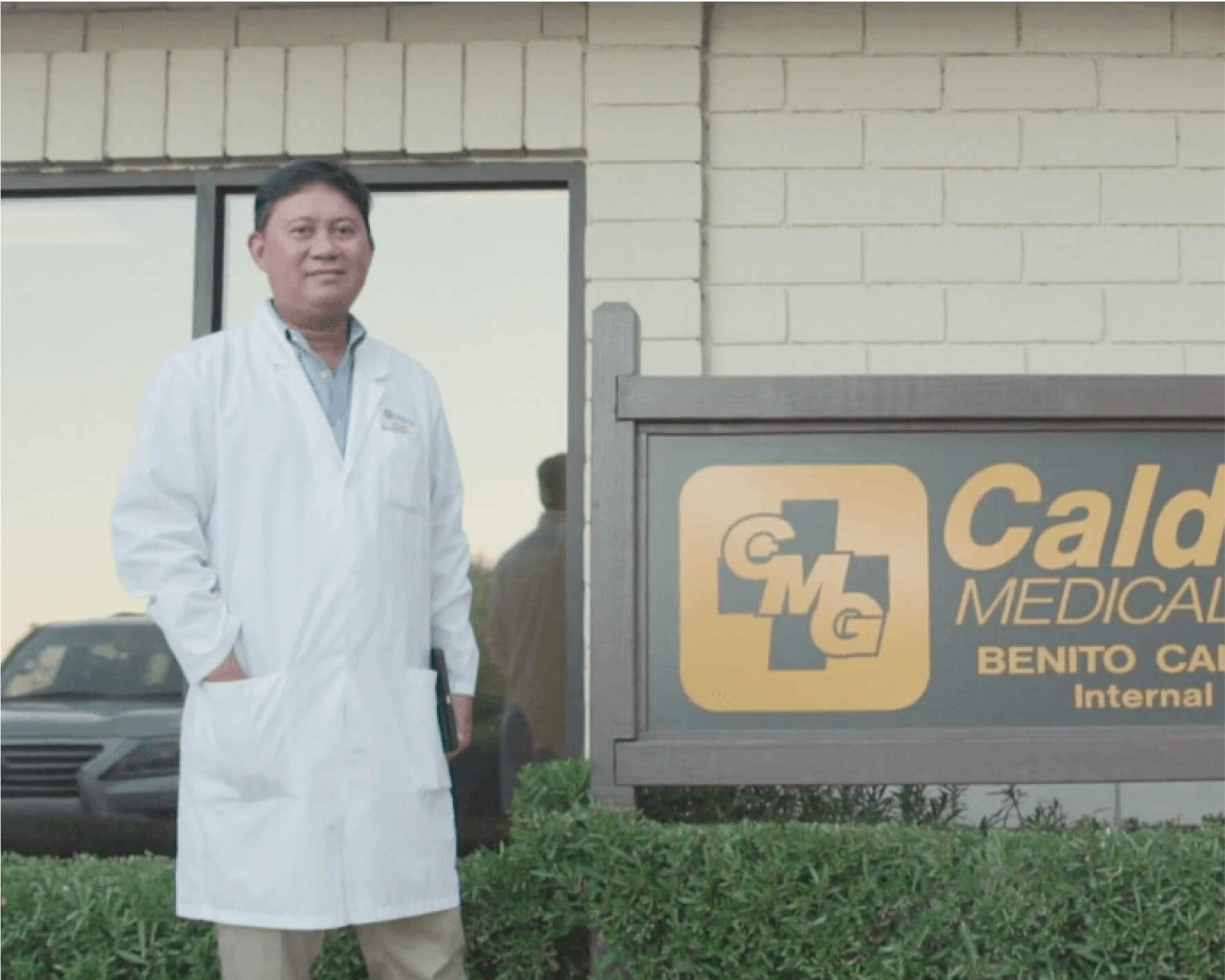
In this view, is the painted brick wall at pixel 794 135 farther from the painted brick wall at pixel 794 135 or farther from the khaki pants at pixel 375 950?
the khaki pants at pixel 375 950

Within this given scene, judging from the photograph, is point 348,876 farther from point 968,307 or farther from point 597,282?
point 968,307

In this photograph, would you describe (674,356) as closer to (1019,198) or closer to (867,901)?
(1019,198)

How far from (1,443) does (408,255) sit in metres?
1.50

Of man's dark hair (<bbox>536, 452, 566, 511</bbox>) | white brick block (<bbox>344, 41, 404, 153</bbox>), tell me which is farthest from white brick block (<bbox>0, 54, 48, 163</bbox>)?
man's dark hair (<bbox>536, 452, 566, 511</bbox>)

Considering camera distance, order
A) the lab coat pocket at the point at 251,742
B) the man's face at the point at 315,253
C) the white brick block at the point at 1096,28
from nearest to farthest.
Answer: the lab coat pocket at the point at 251,742 → the man's face at the point at 315,253 → the white brick block at the point at 1096,28

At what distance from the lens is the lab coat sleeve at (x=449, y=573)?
311cm

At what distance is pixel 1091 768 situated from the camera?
3.23 meters

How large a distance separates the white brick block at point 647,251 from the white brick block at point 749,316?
0.15 meters

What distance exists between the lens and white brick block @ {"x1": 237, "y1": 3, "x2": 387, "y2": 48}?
15.5 ft

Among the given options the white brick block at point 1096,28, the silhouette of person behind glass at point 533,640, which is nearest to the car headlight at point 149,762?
the silhouette of person behind glass at point 533,640

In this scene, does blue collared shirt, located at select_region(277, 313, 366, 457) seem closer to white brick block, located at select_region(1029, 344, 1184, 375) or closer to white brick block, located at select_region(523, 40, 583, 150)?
white brick block, located at select_region(523, 40, 583, 150)

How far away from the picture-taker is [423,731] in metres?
2.87

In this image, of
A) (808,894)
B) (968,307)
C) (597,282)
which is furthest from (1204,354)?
(808,894)

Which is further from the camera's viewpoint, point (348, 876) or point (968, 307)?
point (968, 307)
